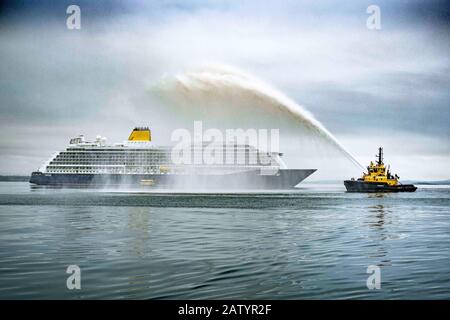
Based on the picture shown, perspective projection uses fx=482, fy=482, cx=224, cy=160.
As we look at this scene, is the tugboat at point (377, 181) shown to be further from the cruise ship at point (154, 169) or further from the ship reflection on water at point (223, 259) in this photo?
the ship reflection on water at point (223, 259)

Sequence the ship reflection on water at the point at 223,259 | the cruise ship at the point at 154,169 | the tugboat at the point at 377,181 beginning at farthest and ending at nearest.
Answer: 1. the cruise ship at the point at 154,169
2. the tugboat at the point at 377,181
3. the ship reflection on water at the point at 223,259

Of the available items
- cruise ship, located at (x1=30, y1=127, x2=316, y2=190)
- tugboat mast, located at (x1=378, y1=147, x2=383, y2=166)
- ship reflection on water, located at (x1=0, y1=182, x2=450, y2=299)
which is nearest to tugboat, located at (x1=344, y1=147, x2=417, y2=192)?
tugboat mast, located at (x1=378, y1=147, x2=383, y2=166)

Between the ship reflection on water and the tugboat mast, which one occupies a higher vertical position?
the tugboat mast

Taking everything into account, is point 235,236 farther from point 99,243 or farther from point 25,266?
point 25,266

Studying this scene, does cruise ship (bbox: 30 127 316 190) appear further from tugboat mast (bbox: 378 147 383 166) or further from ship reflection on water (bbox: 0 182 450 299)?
ship reflection on water (bbox: 0 182 450 299)

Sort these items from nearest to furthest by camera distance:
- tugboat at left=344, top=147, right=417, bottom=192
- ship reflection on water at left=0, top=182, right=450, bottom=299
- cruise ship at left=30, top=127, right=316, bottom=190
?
1. ship reflection on water at left=0, top=182, right=450, bottom=299
2. tugboat at left=344, top=147, right=417, bottom=192
3. cruise ship at left=30, top=127, right=316, bottom=190

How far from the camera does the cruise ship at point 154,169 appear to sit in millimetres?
56719

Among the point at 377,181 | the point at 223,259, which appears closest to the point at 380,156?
the point at 377,181

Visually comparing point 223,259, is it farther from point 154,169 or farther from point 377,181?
point 154,169

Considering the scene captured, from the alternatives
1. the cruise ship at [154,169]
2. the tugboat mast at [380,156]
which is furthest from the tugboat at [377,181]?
the cruise ship at [154,169]

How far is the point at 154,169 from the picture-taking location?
194 ft

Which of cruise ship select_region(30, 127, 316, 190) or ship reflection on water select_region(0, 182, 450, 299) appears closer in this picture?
ship reflection on water select_region(0, 182, 450, 299)

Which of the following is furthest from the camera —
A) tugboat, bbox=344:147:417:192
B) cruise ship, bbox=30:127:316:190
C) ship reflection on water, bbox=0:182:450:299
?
cruise ship, bbox=30:127:316:190

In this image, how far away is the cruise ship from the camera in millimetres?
56719
